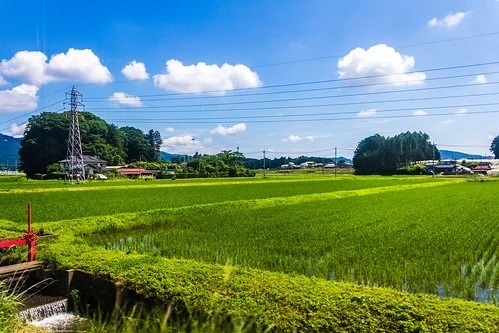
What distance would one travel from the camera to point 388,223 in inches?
605

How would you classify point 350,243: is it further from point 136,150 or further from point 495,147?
→ point 495,147

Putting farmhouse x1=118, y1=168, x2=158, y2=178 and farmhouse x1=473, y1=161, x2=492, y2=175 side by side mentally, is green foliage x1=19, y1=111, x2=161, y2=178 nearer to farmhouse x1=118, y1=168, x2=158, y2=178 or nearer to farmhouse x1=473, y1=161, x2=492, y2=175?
farmhouse x1=118, y1=168, x2=158, y2=178

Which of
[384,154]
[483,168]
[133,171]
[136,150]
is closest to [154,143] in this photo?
[136,150]

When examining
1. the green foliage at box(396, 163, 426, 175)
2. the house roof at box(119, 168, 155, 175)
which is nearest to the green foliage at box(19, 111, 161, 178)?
the house roof at box(119, 168, 155, 175)

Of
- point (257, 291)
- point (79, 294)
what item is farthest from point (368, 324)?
point (79, 294)

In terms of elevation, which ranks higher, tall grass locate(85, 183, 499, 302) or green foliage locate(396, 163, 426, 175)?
green foliage locate(396, 163, 426, 175)

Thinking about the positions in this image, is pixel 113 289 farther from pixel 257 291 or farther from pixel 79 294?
pixel 257 291

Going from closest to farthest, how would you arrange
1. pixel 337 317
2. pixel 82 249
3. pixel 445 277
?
pixel 337 317, pixel 445 277, pixel 82 249

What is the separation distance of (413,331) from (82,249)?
7101mm

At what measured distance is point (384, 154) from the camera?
88250 mm

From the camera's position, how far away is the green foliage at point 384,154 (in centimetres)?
8788

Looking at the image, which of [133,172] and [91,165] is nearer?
[91,165]

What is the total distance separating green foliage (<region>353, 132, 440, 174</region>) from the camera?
87875mm

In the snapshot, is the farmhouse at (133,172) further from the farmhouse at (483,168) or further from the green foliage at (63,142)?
the farmhouse at (483,168)
